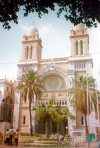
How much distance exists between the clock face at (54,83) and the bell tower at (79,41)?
6.37m

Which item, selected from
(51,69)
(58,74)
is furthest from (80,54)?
(51,69)

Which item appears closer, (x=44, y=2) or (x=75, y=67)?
(x=44, y=2)

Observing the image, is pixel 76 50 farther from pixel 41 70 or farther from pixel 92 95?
pixel 92 95

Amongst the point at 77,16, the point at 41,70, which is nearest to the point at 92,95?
the point at 41,70

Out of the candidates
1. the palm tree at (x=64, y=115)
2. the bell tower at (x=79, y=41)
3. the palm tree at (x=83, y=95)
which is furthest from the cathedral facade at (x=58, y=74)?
the palm tree at (x=83, y=95)

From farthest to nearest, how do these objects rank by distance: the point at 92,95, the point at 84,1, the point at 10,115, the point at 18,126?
the point at 10,115 < the point at 18,126 < the point at 92,95 < the point at 84,1

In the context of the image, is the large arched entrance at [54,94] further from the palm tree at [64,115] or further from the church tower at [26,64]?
the palm tree at [64,115]

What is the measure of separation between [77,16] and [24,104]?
3922 centimetres

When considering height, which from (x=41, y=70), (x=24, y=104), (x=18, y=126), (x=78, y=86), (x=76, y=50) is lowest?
(x=18, y=126)

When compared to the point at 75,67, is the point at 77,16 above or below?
below

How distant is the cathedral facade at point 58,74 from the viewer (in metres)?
43.7

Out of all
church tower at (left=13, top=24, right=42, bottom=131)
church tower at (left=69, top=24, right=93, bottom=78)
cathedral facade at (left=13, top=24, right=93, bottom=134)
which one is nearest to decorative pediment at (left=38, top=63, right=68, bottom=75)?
cathedral facade at (left=13, top=24, right=93, bottom=134)

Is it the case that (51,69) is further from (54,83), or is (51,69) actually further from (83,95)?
(83,95)

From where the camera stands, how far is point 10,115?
173 feet
